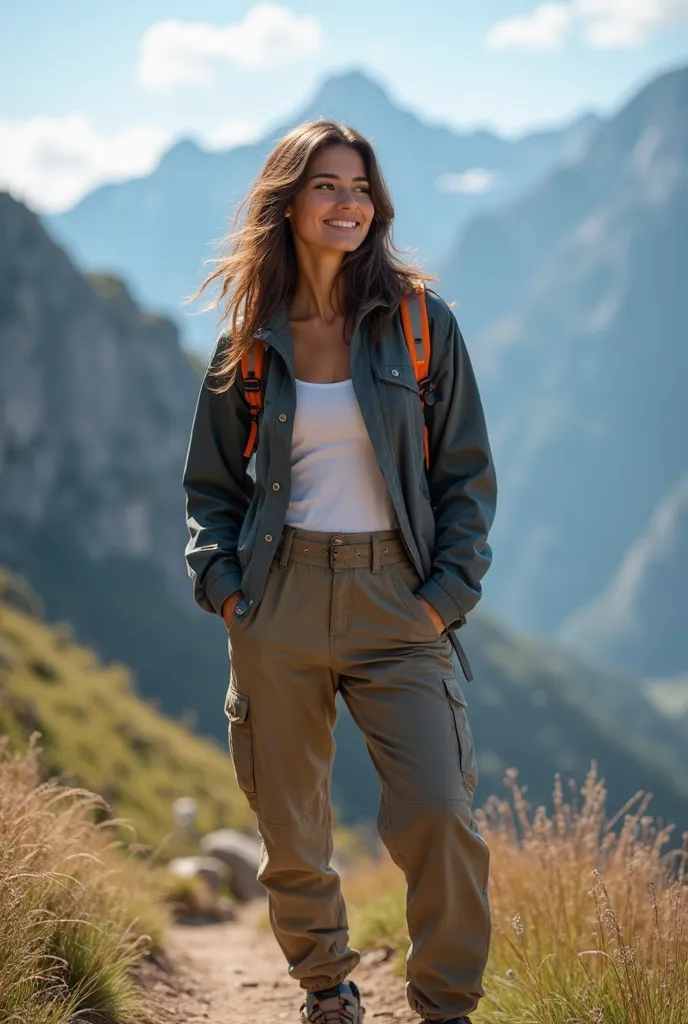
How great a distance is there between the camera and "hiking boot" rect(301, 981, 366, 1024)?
12.5ft

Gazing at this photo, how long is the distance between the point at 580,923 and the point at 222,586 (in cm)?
195

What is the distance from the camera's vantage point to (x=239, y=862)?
551 inches

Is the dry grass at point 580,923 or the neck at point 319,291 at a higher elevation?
the neck at point 319,291

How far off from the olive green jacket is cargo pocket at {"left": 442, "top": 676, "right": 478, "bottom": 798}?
22 cm

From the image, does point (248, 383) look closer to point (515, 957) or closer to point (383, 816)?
point (383, 816)

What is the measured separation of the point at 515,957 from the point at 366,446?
2033 millimetres

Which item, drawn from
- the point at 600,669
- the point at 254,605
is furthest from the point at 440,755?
the point at 600,669

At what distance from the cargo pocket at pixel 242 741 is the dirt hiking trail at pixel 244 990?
3.97 feet

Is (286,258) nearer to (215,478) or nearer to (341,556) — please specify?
(215,478)

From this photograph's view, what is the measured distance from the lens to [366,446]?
3680 millimetres

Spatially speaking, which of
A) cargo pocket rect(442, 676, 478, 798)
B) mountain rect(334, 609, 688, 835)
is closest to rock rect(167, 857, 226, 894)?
cargo pocket rect(442, 676, 478, 798)

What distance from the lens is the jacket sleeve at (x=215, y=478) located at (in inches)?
154

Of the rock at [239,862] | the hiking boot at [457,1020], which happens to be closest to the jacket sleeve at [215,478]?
the hiking boot at [457,1020]

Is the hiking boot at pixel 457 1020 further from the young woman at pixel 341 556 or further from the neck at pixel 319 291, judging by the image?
the neck at pixel 319 291
